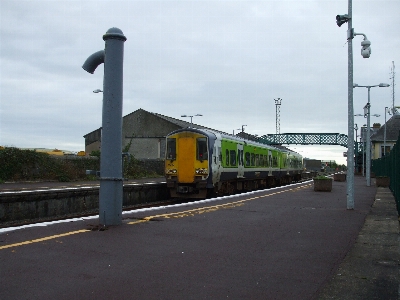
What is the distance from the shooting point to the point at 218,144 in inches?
827

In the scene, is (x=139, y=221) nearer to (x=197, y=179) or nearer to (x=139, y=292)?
(x=139, y=292)

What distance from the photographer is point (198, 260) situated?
19.8 feet

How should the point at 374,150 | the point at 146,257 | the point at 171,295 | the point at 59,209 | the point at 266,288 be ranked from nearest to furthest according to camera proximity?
the point at 171,295 < the point at 266,288 < the point at 146,257 < the point at 59,209 < the point at 374,150

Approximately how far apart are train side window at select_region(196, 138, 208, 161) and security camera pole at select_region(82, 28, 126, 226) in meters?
11.2

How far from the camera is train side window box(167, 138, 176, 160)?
20672mm

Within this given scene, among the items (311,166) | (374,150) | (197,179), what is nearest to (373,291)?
(197,179)

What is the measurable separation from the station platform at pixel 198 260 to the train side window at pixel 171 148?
35.1ft

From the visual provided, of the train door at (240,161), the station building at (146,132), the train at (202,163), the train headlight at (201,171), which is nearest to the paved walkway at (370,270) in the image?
the train headlight at (201,171)

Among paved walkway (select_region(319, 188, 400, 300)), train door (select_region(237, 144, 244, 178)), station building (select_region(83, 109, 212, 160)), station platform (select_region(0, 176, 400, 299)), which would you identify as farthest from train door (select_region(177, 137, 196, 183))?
station building (select_region(83, 109, 212, 160))

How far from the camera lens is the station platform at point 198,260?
4742 mm

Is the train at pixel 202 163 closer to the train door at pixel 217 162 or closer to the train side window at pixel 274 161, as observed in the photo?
the train door at pixel 217 162

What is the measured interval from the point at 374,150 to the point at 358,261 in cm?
7592

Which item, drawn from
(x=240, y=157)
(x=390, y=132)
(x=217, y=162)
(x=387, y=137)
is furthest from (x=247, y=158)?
(x=390, y=132)

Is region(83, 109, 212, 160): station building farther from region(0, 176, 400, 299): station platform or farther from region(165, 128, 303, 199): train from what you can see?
region(0, 176, 400, 299): station platform
